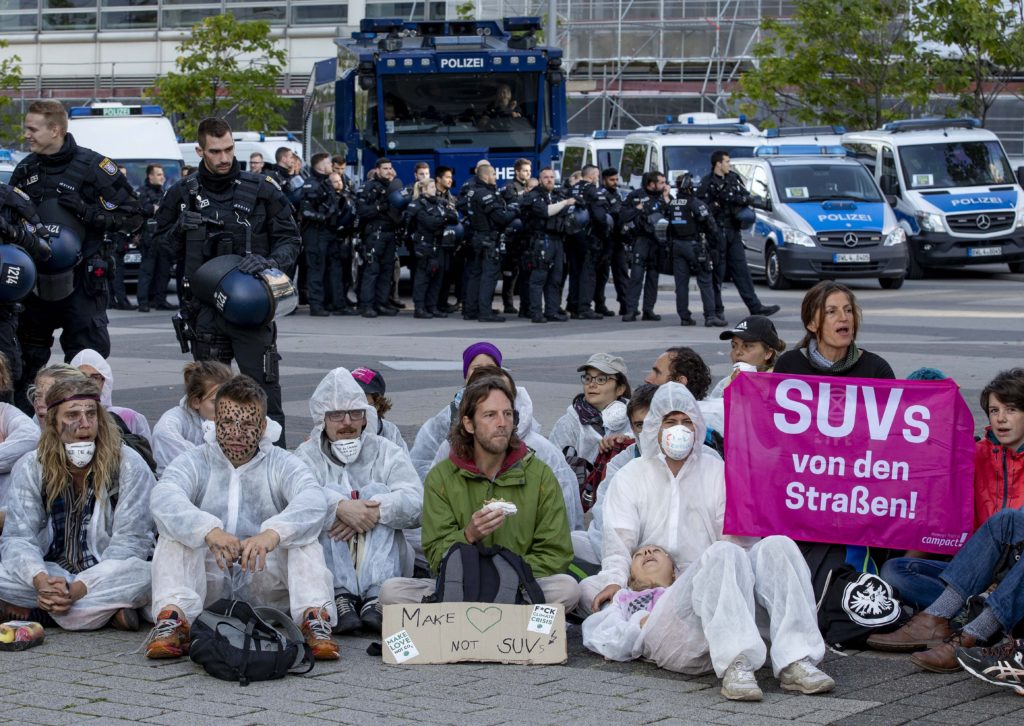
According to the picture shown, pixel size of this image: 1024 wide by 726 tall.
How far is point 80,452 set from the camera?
704 centimetres

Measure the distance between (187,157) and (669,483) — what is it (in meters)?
23.3

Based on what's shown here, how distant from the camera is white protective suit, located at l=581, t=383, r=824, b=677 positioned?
19.8ft

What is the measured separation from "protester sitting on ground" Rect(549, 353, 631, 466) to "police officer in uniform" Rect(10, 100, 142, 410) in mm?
3149

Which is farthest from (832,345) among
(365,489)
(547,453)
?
(365,489)

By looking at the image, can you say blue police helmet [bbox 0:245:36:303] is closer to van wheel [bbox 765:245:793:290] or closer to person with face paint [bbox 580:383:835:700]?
person with face paint [bbox 580:383:835:700]

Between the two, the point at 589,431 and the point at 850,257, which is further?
the point at 850,257

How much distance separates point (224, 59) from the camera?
45.3m

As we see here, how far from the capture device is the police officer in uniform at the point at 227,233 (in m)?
9.30

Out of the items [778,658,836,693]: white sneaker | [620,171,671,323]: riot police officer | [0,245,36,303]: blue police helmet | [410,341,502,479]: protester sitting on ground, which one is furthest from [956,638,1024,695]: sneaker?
[620,171,671,323]: riot police officer

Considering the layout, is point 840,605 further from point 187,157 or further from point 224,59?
point 224,59

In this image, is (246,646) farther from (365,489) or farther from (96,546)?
(365,489)

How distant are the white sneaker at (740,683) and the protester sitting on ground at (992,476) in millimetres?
1088

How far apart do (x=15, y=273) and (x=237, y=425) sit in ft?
9.63

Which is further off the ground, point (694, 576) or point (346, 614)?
point (694, 576)
